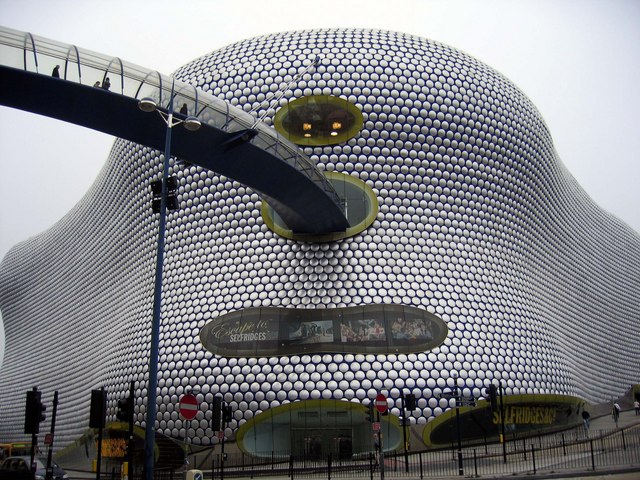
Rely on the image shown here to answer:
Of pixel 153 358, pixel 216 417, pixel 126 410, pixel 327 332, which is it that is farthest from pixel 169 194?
pixel 327 332

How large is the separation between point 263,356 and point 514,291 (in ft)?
35.9

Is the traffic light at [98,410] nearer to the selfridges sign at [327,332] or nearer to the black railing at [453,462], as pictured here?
the black railing at [453,462]

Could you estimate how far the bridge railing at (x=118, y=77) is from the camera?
15.8m

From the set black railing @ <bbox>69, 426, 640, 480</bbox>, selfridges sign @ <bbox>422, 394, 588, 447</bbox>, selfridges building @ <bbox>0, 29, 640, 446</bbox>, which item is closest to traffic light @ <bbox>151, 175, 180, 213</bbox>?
black railing @ <bbox>69, 426, 640, 480</bbox>

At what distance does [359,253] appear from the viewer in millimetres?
26156

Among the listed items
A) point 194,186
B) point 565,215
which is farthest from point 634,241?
point 194,186

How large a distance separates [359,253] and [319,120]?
590cm

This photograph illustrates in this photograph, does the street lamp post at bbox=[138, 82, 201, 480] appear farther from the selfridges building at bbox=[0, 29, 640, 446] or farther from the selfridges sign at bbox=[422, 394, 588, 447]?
the selfridges sign at bbox=[422, 394, 588, 447]

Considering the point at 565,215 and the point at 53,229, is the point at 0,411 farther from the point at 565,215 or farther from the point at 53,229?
the point at 565,215

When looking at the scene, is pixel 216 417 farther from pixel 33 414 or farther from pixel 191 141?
pixel 191 141

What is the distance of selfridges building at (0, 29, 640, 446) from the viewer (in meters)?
24.6

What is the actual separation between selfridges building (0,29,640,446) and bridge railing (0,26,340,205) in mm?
1790

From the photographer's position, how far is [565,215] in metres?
37.3

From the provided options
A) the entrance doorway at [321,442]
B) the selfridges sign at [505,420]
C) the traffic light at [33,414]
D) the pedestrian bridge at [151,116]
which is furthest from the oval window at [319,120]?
the traffic light at [33,414]
